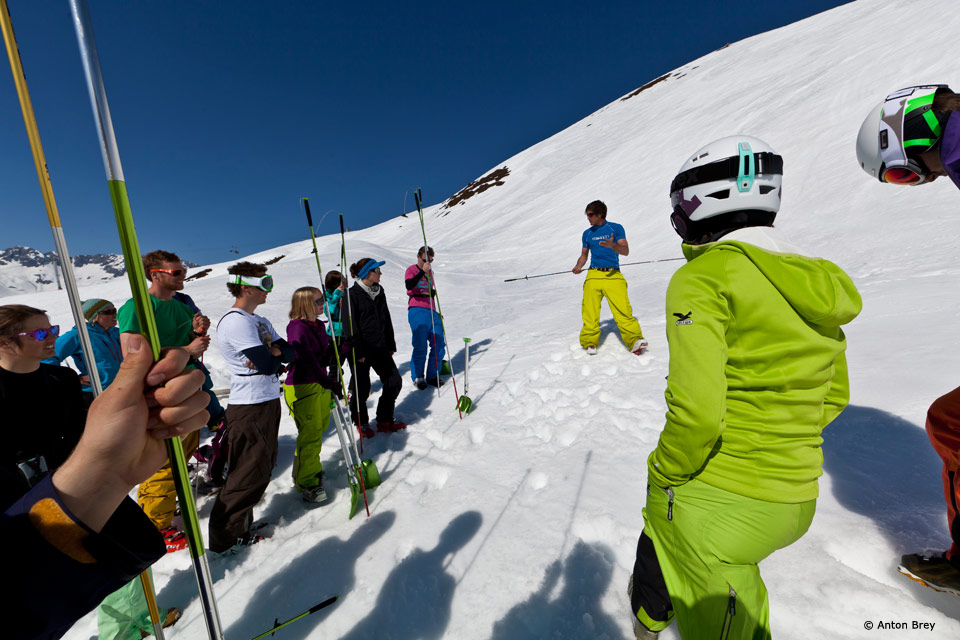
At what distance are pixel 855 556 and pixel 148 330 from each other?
11.5ft

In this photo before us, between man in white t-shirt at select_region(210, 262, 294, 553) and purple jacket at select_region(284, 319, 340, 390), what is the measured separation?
18.2 inches

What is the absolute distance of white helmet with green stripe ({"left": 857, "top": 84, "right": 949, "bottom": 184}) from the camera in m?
1.66

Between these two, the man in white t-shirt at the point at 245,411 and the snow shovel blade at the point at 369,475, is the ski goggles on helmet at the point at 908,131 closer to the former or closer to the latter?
the man in white t-shirt at the point at 245,411

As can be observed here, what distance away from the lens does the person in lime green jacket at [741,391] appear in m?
1.37

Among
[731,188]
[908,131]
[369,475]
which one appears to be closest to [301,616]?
[369,475]

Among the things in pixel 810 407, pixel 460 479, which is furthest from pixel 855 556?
pixel 460 479

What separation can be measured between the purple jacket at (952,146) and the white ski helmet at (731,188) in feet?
2.05

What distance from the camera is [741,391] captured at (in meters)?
1.49

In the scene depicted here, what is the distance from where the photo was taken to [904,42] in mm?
19453

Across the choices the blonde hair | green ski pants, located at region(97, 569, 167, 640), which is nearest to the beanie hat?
the blonde hair

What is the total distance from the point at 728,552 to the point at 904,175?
1926 mm

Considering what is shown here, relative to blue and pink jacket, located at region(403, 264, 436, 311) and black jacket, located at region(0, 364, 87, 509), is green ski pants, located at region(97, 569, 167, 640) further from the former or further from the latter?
blue and pink jacket, located at region(403, 264, 436, 311)

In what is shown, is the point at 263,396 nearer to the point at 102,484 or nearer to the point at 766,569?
the point at 102,484

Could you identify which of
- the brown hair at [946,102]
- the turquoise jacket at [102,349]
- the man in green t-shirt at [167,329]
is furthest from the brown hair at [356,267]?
the brown hair at [946,102]
